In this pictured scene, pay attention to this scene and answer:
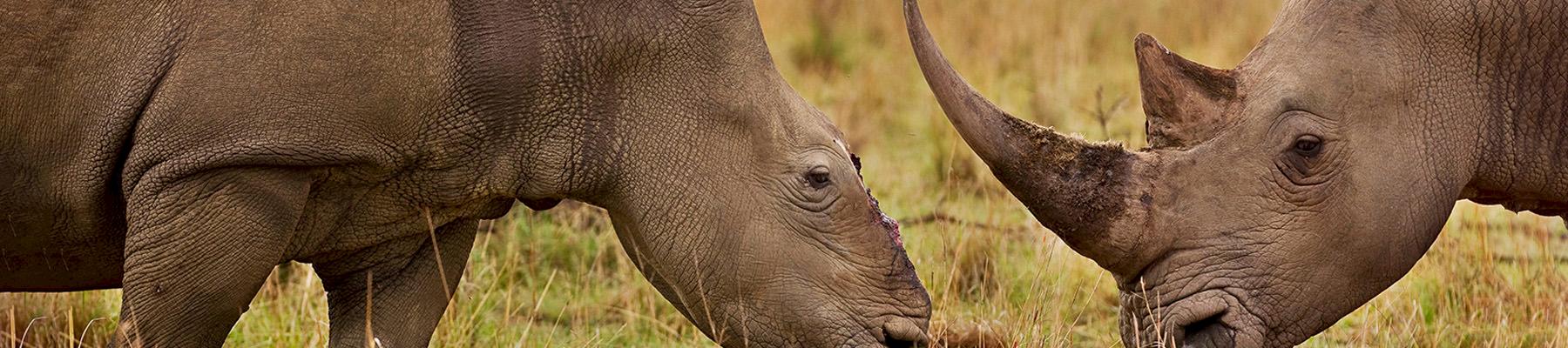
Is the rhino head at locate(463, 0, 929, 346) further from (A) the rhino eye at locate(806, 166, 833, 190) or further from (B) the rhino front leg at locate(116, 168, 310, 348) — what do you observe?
(B) the rhino front leg at locate(116, 168, 310, 348)

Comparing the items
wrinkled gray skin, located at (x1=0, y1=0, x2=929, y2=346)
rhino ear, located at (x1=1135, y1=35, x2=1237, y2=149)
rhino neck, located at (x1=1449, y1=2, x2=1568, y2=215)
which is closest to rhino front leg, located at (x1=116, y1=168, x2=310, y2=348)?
wrinkled gray skin, located at (x1=0, y1=0, x2=929, y2=346)

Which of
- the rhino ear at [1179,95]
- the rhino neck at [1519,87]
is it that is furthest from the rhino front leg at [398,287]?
the rhino neck at [1519,87]

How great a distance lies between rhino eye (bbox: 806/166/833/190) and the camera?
504 cm

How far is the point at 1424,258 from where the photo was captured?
7.44m

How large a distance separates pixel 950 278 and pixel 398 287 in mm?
1667

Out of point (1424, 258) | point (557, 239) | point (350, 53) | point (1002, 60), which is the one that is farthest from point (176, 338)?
point (1002, 60)

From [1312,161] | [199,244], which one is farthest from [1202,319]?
[199,244]

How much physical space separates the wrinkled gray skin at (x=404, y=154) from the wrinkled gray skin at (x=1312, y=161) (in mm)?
521

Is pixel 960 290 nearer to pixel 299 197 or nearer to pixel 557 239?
pixel 557 239

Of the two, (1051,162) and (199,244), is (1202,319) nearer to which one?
(1051,162)

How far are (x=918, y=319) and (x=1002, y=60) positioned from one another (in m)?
6.48

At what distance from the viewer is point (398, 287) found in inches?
211

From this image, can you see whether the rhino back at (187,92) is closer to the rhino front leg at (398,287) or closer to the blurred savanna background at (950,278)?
the rhino front leg at (398,287)

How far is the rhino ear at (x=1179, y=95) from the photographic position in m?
5.44
